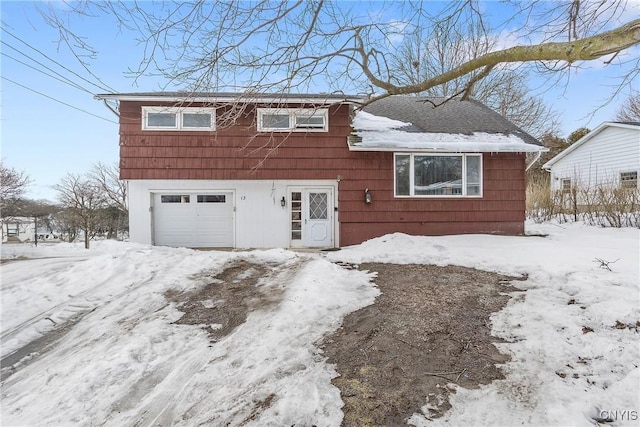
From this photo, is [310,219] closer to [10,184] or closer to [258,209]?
[258,209]

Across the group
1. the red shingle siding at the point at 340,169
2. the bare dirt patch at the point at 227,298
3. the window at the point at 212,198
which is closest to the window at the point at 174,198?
the window at the point at 212,198

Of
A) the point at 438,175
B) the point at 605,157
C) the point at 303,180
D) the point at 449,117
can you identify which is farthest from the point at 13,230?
the point at 605,157

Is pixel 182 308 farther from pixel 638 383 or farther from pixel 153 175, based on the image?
pixel 153 175

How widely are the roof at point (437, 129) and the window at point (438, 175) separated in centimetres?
54

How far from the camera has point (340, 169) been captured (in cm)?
966

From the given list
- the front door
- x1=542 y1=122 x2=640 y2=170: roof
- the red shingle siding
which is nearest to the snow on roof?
the red shingle siding

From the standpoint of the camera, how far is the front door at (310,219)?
9.91 meters

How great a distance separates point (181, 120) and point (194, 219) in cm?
290

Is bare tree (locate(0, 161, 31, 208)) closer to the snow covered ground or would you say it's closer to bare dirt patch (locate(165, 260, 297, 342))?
the snow covered ground

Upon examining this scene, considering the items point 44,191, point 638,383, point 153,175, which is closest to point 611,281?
point 638,383

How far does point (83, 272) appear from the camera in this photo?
569cm

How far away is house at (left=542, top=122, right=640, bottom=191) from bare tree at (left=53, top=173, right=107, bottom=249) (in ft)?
68.7

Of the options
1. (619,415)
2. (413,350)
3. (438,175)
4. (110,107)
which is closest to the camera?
(619,415)

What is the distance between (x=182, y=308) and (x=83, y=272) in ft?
8.73
